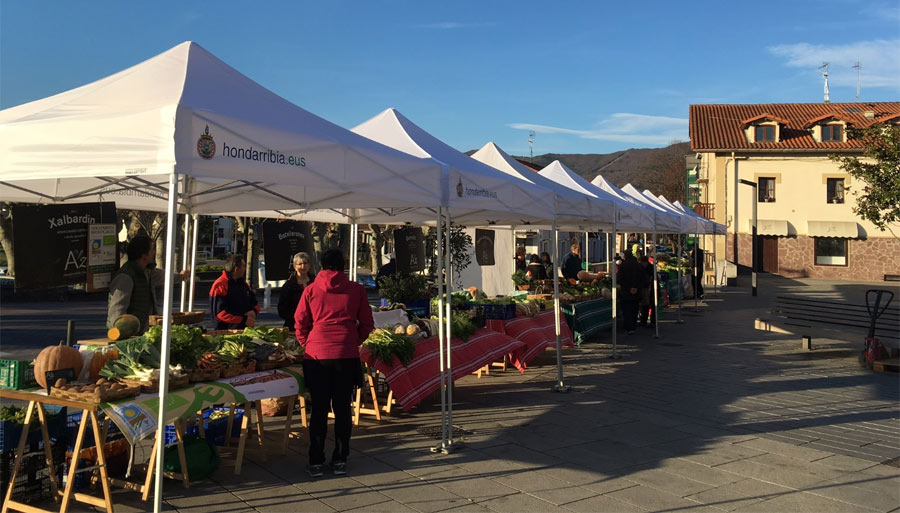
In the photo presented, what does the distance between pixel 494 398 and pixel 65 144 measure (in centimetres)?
564

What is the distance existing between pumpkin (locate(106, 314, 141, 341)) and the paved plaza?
4.38 ft

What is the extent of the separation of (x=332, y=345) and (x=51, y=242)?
2406 millimetres

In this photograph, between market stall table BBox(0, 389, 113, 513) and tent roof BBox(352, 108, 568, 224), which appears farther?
tent roof BBox(352, 108, 568, 224)

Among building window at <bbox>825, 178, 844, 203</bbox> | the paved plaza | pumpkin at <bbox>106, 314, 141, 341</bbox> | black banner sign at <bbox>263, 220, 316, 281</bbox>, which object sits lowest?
the paved plaza

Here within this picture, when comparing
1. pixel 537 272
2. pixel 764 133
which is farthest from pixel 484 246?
pixel 764 133

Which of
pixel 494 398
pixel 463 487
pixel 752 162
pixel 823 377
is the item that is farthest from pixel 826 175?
pixel 463 487

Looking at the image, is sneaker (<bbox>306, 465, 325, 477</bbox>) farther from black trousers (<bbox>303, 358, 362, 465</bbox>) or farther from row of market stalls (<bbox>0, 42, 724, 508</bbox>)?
row of market stalls (<bbox>0, 42, 724, 508</bbox>)

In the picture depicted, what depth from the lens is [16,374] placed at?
4578mm

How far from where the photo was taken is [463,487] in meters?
5.18

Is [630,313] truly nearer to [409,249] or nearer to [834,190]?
[409,249]

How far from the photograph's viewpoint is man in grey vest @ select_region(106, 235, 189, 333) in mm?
6035

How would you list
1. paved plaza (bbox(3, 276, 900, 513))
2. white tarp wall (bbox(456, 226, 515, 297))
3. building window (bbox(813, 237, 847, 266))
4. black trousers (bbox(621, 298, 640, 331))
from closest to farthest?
paved plaza (bbox(3, 276, 900, 513)), black trousers (bbox(621, 298, 640, 331)), white tarp wall (bbox(456, 226, 515, 297)), building window (bbox(813, 237, 847, 266))

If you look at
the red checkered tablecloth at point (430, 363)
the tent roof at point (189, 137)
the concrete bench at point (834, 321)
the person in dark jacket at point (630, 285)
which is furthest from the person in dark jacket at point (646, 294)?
the tent roof at point (189, 137)

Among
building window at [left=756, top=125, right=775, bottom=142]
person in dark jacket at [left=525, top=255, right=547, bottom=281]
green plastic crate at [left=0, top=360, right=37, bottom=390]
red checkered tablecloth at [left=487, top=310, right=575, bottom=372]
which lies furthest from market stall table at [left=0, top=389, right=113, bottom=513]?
building window at [left=756, top=125, right=775, bottom=142]
